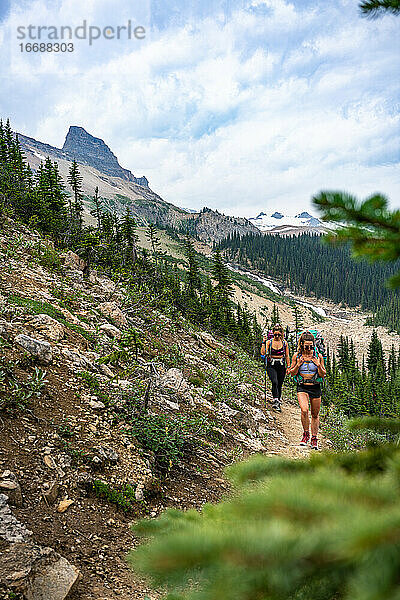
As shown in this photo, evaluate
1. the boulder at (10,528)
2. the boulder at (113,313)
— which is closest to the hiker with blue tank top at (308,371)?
the boulder at (10,528)

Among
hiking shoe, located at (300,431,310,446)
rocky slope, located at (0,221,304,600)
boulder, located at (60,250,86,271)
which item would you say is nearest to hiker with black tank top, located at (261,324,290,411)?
rocky slope, located at (0,221,304,600)

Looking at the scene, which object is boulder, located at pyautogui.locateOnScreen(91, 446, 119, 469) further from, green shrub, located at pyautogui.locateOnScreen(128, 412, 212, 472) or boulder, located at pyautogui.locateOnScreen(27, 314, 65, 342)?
boulder, located at pyautogui.locateOnScreen(27, 314, 65, 342)

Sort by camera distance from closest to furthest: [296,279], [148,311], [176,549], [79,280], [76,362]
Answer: [176,549] < [76,362] < [79,280] < [148,311] < [296,279]

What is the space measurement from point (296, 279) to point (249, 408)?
6046 inches

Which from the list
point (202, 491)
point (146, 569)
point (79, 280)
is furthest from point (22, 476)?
point (79, 280)

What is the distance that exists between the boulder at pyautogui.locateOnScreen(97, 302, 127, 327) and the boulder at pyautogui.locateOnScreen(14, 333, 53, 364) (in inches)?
180

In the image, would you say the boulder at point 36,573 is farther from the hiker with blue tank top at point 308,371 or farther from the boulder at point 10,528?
the hiker with blue tank top at point 308,371

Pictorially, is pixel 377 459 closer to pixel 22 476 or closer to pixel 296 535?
pixel 296 535

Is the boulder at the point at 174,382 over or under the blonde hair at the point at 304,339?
under

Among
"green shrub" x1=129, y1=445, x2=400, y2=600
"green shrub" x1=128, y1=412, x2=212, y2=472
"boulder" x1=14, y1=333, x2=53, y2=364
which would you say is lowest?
"green shrub" x1=128, y1=412, x2=212, y2=472

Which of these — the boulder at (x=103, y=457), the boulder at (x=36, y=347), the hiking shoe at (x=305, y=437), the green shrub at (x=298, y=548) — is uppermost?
the green shrub at (x=298, y=548)

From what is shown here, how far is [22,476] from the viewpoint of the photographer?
4.15 meters

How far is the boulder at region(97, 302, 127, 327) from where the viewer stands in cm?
1153

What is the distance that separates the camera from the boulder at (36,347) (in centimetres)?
658
